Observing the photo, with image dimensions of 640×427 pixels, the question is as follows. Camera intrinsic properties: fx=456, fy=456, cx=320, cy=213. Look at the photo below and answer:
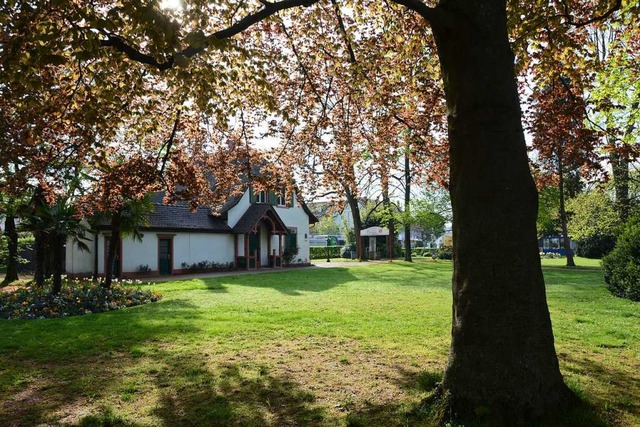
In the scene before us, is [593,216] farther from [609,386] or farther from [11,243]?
[11,243]

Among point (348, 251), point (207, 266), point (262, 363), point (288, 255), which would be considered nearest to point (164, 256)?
point (207, 266)

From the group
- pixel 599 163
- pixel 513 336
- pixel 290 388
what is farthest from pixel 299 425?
pixel 599 163

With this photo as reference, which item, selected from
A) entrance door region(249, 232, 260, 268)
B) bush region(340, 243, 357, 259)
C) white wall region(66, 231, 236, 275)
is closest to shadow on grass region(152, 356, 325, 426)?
white wall region(66, 231, 236, 275)

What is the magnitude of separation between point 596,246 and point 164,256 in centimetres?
Result: 3621

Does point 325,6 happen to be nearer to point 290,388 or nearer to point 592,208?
point 290,388

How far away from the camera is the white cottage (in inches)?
902

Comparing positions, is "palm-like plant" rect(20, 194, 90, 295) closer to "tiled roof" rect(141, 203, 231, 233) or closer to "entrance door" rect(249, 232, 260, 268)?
"tiled roof" rect(141, 203, 231, 233)

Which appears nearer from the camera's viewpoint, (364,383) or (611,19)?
(364,383)

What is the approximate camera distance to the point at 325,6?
909 centimetres

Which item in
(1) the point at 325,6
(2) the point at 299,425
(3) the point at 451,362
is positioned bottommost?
(2) the point at 299,425

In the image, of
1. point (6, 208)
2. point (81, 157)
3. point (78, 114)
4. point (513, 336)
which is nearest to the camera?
point (513, 336)

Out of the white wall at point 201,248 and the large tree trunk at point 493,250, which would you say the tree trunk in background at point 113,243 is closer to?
the white wall at point 201,248

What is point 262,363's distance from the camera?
6.41m

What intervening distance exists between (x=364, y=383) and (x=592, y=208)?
31.9 metres
